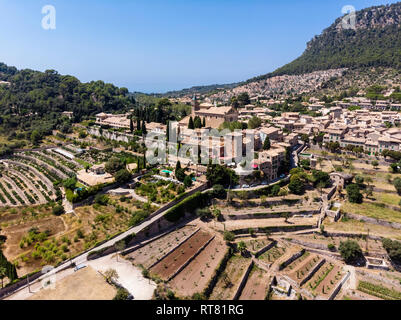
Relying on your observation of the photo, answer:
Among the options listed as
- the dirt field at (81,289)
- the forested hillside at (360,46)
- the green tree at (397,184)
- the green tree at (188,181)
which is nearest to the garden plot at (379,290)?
the green tree at (397,184)

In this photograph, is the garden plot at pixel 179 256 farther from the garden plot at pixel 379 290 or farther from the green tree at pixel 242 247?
the garden plot at pixel 379 290

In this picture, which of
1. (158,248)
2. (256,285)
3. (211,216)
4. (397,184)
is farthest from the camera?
(397,184)

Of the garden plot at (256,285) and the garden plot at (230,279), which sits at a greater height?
the garden plot at (230,279)

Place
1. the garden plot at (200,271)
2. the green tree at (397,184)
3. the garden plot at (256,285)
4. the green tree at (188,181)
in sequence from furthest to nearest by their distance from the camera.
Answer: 1. the green tree at (188,181)
2. the green tree at (397,184)
3. the garden plot at (256,285)
4. the garden plot at (200,271)

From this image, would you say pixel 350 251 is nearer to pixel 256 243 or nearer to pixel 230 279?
pixel 256 243

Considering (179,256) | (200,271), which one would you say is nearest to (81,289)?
(179,256)
